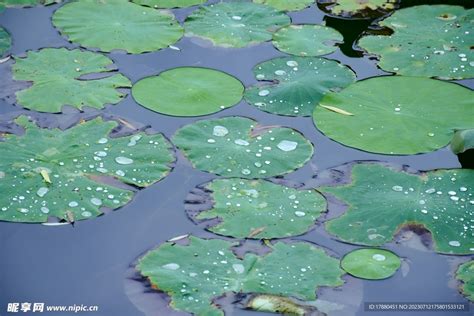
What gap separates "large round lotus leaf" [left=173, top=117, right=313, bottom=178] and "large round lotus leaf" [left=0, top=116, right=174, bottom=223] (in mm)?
124

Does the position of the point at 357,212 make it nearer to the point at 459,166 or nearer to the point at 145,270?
the point at 459,166

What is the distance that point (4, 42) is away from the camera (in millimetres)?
4359

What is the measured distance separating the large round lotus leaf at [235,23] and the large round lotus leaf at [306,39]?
7 centimetres

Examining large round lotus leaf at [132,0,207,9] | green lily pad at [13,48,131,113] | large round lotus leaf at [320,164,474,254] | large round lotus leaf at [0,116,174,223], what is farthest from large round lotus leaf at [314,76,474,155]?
large round lotus leaf at [132,0,207,9]

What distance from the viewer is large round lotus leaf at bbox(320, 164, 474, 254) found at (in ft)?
10.4

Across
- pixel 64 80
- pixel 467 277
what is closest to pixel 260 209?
pixel 467 277

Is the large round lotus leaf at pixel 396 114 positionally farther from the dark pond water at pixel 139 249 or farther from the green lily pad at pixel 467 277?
the green lily pad at pixel 467 277

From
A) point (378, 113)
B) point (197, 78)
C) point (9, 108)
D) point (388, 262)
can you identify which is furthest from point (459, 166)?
point (9, 108)

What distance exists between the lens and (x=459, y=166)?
355 centimetres

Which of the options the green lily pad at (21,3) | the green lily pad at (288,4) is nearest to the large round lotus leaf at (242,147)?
the green lily pad at (288,4)

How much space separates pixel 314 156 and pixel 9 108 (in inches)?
54.4

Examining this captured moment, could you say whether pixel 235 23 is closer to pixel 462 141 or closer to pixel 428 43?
pixel 428 43

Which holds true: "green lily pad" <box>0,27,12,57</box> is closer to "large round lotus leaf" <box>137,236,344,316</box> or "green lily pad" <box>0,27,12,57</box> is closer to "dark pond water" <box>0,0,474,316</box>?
"dark pond water" <box>0,0,474,316</box>

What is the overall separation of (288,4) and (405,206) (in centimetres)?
181
